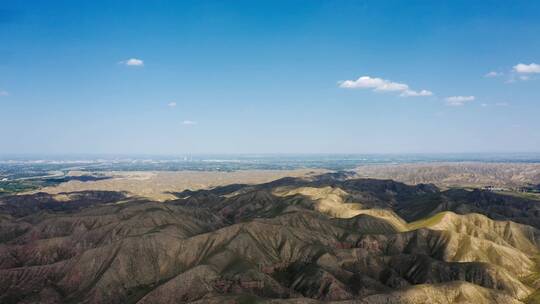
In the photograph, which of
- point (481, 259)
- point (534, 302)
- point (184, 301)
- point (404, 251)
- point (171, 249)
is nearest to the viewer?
point (184, 301)

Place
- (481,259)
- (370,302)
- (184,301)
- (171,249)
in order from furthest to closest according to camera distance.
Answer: (481,259), (171,249), (184,301), (370,302)

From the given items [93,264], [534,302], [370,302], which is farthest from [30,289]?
[534,302]

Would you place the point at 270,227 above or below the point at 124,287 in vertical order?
above

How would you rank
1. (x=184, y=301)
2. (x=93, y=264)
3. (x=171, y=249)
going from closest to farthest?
1. (x=184, y=301)
2. (x=93, y=264)
3. (x=171, y=249)

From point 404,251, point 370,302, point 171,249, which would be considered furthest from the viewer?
point 404,251

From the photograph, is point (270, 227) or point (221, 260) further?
point (270, 227)

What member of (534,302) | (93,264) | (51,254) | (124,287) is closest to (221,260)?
(124,287)

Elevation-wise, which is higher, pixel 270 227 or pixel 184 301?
pixel 270 227

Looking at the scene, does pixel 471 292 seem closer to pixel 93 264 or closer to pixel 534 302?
pixel 534 302

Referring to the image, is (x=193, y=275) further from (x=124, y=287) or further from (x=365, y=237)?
(x=365, y=237)
